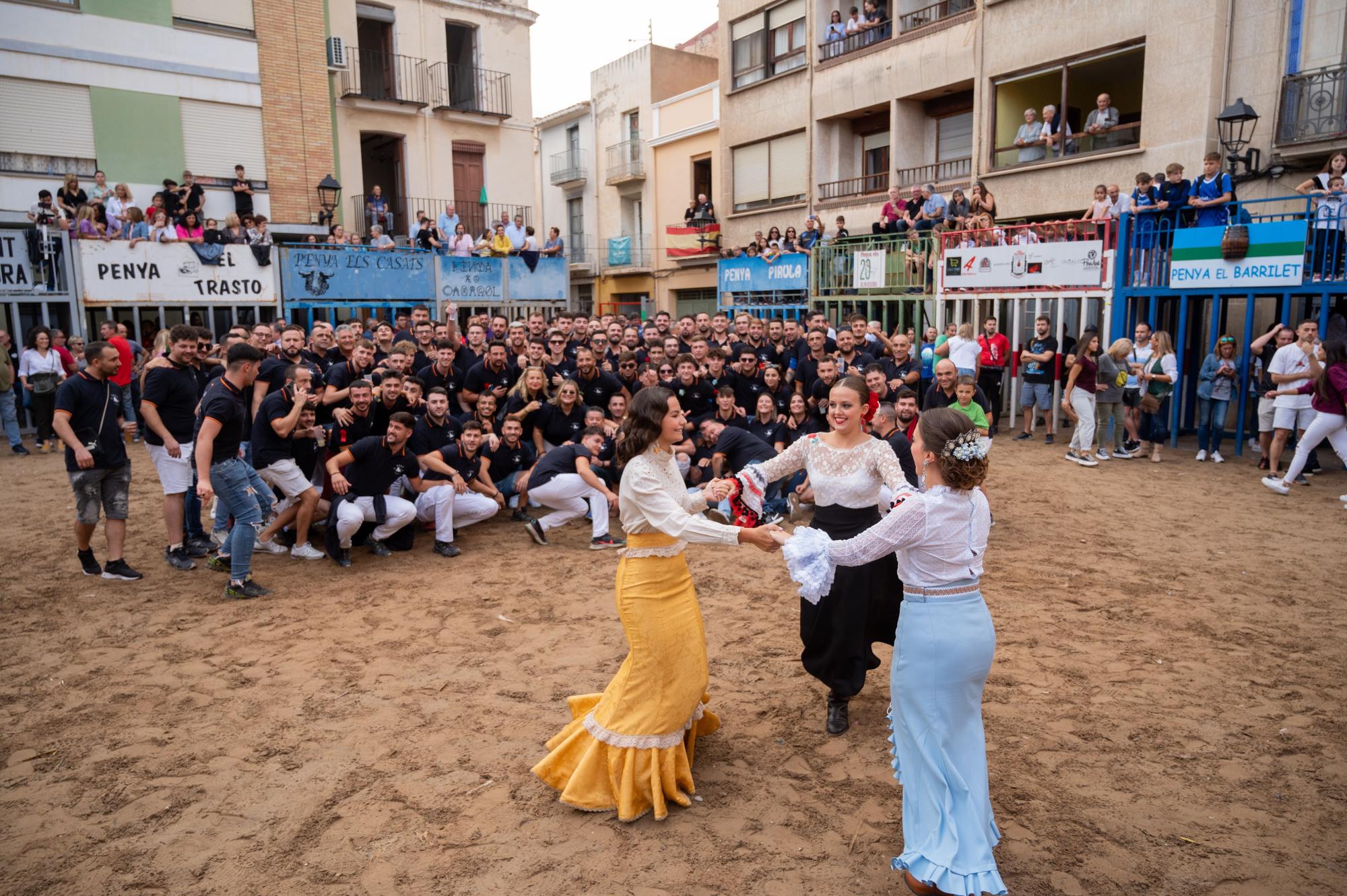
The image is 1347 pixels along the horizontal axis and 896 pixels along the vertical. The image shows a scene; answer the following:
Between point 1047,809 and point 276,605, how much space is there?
555 cm

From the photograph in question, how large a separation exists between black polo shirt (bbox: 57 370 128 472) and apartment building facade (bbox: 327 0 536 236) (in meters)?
15.5

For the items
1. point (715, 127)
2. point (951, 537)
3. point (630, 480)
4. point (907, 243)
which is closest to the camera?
point (951, 537)

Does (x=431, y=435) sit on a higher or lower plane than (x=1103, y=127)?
lower

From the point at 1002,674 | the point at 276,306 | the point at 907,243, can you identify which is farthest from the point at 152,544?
the point at 907,243

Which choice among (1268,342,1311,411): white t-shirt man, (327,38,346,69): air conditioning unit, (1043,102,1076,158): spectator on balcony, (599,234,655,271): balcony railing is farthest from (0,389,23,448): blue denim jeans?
(599,234,655,271): balcony railing

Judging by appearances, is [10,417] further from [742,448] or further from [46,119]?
[742,448]

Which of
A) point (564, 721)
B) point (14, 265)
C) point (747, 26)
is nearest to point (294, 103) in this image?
point (14, 265)

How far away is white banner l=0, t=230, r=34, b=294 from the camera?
13.9 m

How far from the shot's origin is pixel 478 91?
24.8 metres

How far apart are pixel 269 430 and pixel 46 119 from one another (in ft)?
46.4

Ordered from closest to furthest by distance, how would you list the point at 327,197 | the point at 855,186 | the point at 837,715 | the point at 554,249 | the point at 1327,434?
the point at 837,715, the point at 1327,434, the point at 327,197, the point at 554,249, the point at 855,186

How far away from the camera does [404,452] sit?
812cm

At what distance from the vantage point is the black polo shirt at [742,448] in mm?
8404

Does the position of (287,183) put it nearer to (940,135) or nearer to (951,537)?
(940,135)
